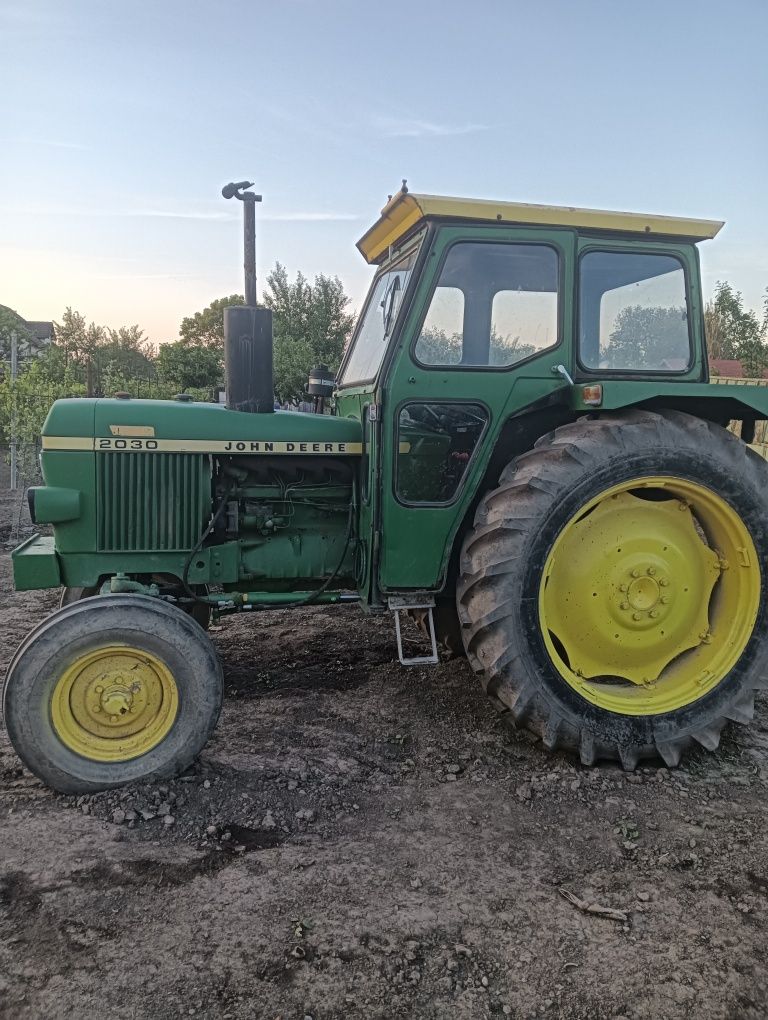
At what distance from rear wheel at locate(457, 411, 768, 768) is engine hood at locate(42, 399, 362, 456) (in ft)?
3.13

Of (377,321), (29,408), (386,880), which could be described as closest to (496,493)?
(377,321)

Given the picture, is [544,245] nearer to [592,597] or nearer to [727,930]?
[592,597]

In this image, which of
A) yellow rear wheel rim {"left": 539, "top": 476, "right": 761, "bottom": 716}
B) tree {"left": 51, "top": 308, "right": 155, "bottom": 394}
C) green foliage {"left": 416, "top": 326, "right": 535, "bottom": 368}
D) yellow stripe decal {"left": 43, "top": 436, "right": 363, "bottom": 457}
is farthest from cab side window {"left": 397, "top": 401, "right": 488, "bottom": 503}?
tree {"left": 51, "top": 308, "right": 155, "bottom": 394}

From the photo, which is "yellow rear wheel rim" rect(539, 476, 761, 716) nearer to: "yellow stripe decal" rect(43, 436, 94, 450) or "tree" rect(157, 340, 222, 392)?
"yellow stripe decal" rect(43, 436, 94, 450)

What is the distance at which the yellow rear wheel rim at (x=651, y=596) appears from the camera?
148 inches

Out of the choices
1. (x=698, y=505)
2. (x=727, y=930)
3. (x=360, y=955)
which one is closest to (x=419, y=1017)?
(x=360, y=955)

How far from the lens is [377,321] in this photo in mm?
4375

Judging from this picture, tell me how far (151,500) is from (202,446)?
1.24 ft

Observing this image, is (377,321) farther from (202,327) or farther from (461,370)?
(202,327)

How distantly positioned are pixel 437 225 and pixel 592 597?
6.54 feet

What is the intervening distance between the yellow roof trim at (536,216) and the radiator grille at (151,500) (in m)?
1.61

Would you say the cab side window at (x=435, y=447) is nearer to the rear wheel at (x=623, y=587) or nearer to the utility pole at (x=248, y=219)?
the rear wheel at (x=623, y=587)

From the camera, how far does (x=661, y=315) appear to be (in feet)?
12.9

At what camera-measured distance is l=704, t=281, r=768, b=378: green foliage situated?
74.7ft
